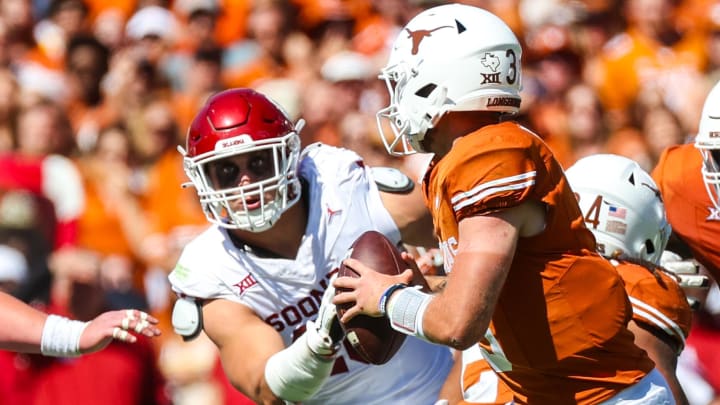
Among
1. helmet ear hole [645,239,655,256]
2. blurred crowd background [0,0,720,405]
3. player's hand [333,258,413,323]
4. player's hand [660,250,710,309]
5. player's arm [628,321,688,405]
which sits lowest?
blurred crowd background [0,0,720,405]

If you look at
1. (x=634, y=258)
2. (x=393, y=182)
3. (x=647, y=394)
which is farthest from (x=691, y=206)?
(x=647, y=394)

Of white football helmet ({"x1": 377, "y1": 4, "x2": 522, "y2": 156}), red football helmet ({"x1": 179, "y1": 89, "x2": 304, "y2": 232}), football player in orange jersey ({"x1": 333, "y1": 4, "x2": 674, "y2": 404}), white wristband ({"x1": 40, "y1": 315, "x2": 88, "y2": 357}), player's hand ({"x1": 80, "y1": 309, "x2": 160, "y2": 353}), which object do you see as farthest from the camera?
red football helmet ({"x1": 179, "y1": 89, "x2": 304, "y2": 232})

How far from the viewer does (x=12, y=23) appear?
9.41 metres

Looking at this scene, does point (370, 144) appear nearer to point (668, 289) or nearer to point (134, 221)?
point (134, 221)

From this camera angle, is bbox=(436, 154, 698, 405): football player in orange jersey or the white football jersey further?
the white football jersey

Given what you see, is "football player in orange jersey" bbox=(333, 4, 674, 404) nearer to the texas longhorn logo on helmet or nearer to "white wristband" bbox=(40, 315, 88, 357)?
the texas longhorn logo on helmet

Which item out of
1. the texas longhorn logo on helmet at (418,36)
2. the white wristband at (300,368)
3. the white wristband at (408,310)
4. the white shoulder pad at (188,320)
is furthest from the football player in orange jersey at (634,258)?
the texas longhorn logo on helmet at (418,36)

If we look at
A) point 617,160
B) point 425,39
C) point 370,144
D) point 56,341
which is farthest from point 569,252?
point 370,144

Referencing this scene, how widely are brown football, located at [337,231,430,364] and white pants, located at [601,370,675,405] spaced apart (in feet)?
1.96

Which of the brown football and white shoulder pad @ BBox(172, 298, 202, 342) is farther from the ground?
the brown football

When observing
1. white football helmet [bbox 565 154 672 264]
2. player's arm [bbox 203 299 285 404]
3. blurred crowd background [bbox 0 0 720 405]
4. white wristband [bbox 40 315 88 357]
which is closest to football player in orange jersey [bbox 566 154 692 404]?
white football helmet [bbox 565 154 672 264]

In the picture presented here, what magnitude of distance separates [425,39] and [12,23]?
20.8 feet

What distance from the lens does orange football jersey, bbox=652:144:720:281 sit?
4.63 m

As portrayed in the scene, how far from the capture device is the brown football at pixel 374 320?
373 cm
